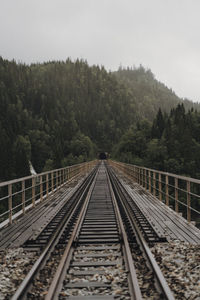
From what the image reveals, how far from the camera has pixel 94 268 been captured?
4.80 metres

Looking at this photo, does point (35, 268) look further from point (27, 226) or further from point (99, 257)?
point (27, 226)

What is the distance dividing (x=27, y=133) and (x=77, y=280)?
126 meters

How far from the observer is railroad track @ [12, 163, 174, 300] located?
12.6 feet

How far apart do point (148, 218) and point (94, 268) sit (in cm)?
399

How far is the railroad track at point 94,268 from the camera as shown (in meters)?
3.85

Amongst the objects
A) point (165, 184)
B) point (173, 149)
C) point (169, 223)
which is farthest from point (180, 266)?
point (173, 149)

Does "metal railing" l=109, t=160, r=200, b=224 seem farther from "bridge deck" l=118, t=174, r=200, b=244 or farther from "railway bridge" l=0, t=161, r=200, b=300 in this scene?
"railway bridge" l=0, t=161, r=200, b=300

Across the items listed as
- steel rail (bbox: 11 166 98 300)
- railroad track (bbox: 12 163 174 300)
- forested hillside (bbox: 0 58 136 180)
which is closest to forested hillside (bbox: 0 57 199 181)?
forested hillside (bbox: 0 58 136 180)

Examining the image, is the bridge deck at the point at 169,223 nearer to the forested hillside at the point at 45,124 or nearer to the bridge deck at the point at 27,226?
the bridge deck at the point at 27,226

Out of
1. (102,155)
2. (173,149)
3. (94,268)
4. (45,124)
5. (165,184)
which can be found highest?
(45,124)

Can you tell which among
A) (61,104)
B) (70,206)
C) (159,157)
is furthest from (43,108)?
(70,206)

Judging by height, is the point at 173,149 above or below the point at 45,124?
below

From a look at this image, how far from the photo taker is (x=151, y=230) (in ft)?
23.4

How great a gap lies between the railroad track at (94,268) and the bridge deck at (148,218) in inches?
22.9
